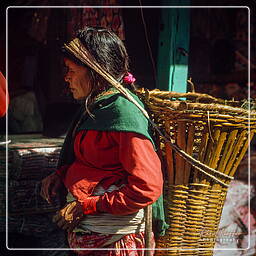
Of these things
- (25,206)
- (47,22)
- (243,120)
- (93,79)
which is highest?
(47,22)

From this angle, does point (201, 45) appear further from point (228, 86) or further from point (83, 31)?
point (83, 31)

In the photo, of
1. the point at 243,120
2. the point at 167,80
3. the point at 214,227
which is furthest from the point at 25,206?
the point at 243,120

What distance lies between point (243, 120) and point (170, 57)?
1442 millimetres

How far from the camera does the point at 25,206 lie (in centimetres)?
388

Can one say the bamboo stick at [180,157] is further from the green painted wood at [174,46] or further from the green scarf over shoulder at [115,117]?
the green painted wood at [174,46]

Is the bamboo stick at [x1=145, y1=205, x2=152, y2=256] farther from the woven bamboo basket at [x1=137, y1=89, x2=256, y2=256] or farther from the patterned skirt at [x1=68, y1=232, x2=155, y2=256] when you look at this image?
the woven bamboo basket at [x1=137, y1=89, x2=256, y2=256]

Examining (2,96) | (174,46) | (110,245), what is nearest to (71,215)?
(110,245)

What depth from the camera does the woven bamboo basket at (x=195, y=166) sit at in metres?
2.34

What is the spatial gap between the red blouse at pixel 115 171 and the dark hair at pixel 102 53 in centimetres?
26

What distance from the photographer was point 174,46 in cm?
365

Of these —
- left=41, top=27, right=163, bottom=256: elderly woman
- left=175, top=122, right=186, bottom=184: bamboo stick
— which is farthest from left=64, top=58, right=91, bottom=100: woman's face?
left=175, top=122, right=186, bottom=184: bamboo stick

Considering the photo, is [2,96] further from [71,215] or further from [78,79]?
[71,215]

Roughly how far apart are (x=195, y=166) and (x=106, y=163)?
1.77ft

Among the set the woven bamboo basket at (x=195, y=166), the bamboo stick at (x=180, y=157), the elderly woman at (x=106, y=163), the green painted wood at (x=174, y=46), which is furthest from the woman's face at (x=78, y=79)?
the green painted wood at (x=174, y=46)
